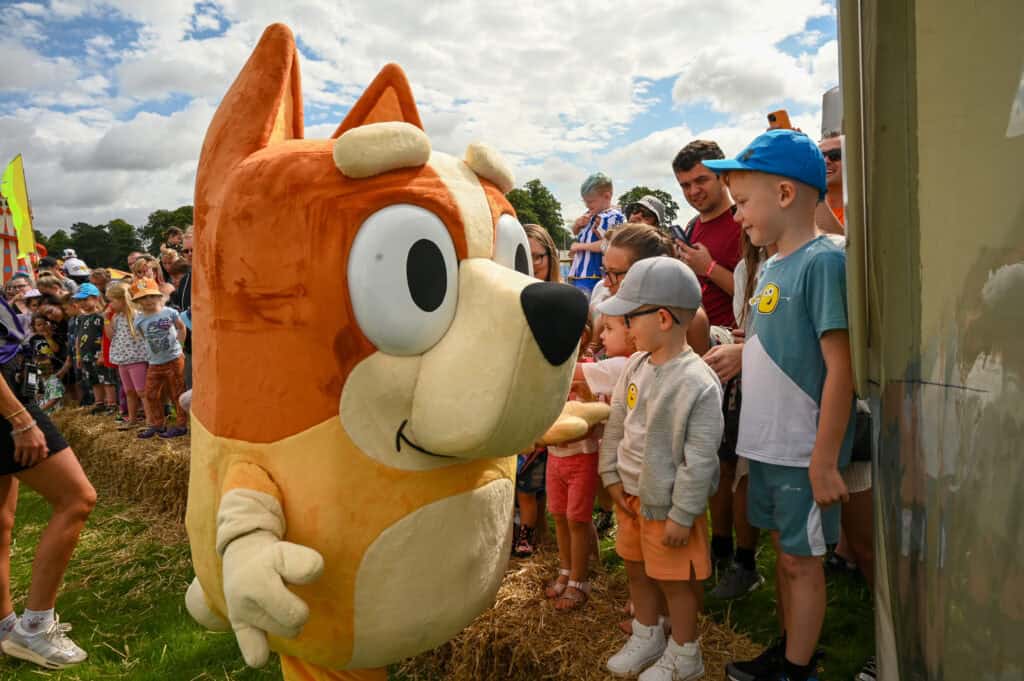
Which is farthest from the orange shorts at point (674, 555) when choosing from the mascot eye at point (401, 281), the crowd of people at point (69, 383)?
the crowd of people at point (69, 383)

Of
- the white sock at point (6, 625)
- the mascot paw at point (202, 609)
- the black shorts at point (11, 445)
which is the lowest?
the white sock at point (6, 625)

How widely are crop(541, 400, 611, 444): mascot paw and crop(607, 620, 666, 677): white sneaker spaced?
809mm

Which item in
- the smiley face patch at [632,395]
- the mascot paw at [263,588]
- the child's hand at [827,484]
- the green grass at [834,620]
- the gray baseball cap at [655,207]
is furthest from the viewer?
the gray baseball cap at [655,207]

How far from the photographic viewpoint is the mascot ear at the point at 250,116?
5.24ft

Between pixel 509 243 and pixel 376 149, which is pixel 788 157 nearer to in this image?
pixel 509 243

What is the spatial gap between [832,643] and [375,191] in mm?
2632

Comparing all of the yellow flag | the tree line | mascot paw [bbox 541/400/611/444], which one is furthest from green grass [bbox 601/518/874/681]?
the tree line

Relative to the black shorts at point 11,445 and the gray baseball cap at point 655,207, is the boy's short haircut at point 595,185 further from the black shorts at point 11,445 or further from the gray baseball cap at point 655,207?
the black shorts at point 11,445

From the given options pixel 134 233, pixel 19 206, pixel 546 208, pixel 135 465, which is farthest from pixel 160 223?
pixel 135 465

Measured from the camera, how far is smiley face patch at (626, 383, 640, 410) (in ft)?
7.66

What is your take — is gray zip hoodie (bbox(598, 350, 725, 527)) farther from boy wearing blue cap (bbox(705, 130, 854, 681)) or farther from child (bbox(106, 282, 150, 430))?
child (bbox(106, 282, 150, 430))

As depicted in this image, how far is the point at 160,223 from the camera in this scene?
220 ft

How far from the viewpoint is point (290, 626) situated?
1260 mm

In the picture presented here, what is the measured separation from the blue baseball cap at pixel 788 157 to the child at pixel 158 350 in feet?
20.0
